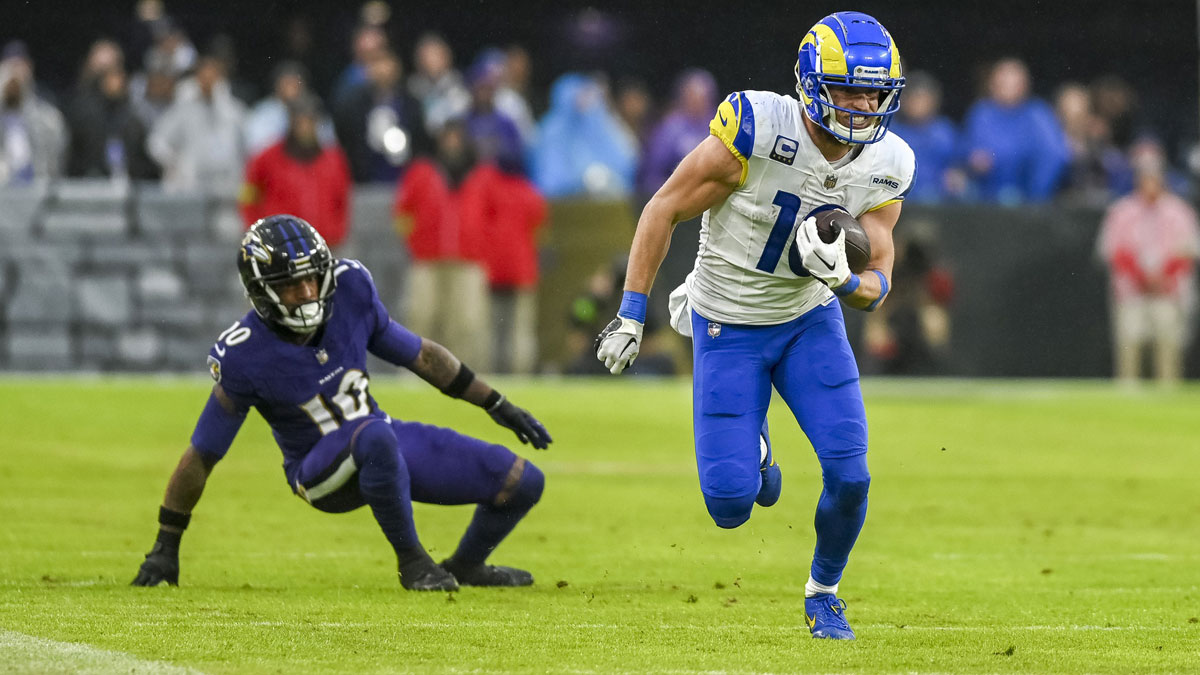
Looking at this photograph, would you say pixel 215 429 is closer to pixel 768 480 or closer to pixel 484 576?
pixel 484 576

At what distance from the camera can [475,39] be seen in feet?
65.9

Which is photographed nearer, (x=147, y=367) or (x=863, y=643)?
(x=863, y=643)

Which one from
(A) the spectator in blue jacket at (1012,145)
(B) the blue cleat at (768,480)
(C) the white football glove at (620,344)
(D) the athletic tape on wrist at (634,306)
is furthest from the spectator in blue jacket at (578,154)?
(C) the white football glove at (620,344)

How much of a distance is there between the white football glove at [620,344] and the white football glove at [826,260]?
0.63 metres

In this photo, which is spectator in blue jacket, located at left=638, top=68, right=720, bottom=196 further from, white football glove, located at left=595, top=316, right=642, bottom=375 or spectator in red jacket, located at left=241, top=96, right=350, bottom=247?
white football glove, located at left=595, top=316, right=642, bottom=375

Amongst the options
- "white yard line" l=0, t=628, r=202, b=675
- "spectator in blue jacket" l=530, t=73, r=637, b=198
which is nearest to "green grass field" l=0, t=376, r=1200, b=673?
"white yard line" l=0, t=628, r=202, b=675

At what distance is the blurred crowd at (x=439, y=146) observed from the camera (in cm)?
1617

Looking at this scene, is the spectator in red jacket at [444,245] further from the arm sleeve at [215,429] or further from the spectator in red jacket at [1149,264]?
the arm sleeve at [215,429]

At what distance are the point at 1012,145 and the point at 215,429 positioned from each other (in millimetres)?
12354

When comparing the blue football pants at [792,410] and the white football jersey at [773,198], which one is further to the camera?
the white football jersey at [773,198]

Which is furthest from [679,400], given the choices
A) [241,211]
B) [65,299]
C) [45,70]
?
[45,70]

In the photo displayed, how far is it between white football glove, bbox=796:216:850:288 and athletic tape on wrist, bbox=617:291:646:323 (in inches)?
24.4

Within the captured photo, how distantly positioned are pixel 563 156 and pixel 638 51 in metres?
3.08

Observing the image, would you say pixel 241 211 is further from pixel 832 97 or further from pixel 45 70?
pixel 832 97
